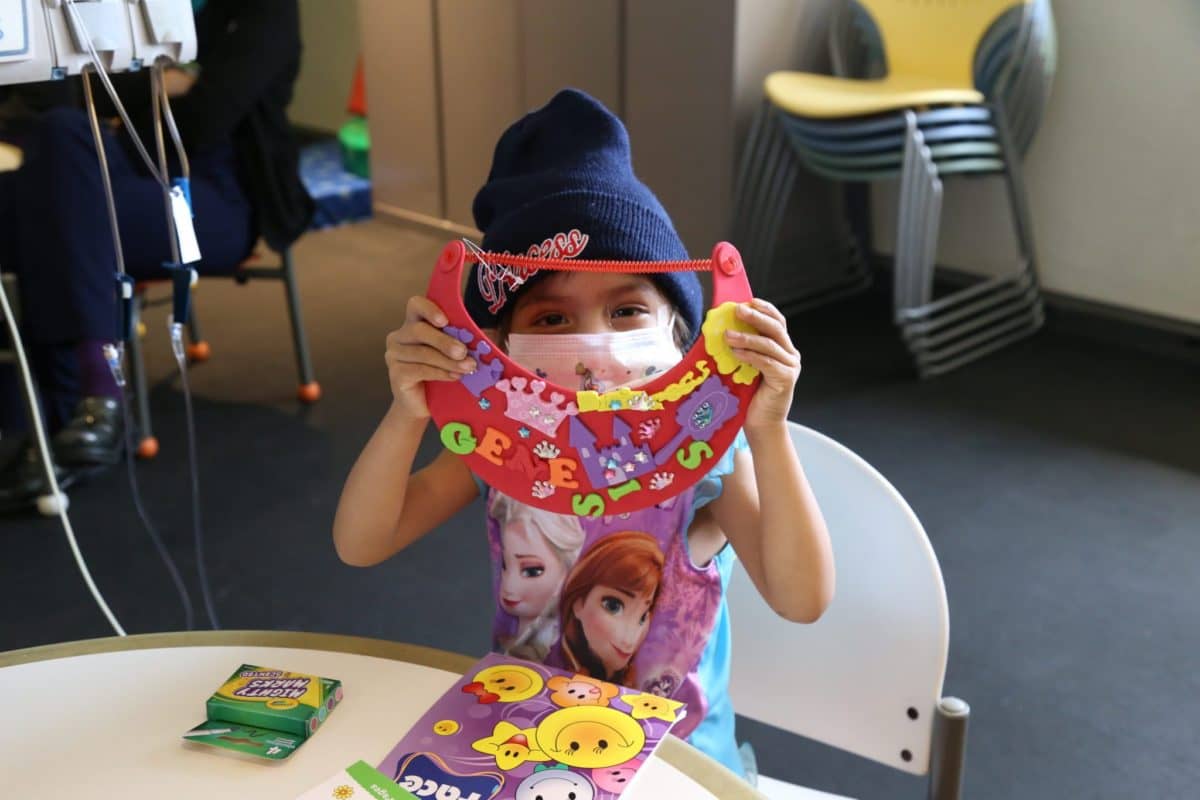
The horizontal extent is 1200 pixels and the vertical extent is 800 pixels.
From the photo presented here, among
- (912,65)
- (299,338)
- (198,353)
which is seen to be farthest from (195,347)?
(912,65)

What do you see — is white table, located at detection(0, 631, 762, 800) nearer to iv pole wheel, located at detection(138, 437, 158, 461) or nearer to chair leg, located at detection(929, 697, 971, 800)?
chair leg, located at detection(929, 697, 971, 800)

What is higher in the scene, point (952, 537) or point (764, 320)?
point (764, 320)

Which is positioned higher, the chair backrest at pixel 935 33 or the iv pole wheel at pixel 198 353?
the chair backrest at pixel 935 33

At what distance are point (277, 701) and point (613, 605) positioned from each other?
333mm

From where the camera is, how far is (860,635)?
99cm

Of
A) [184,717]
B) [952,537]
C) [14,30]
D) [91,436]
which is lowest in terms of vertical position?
[952,537]

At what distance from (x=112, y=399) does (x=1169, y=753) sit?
205 centimetres

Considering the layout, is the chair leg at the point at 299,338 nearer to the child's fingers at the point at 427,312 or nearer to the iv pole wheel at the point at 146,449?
the iv pole wheel at the point at 146,449

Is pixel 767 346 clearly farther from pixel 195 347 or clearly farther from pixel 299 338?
pixel 195 347

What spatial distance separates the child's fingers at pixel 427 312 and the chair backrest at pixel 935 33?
262 centimetres

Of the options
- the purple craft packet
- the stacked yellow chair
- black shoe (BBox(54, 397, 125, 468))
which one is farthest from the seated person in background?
Answer: the purple craft packet

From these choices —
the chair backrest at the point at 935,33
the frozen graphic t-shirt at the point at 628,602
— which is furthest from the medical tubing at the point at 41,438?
the chair backrest at the point at 935,33

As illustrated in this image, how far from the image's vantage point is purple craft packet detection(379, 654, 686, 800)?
2.19 ft

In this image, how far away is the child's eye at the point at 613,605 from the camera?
3.24 ft
